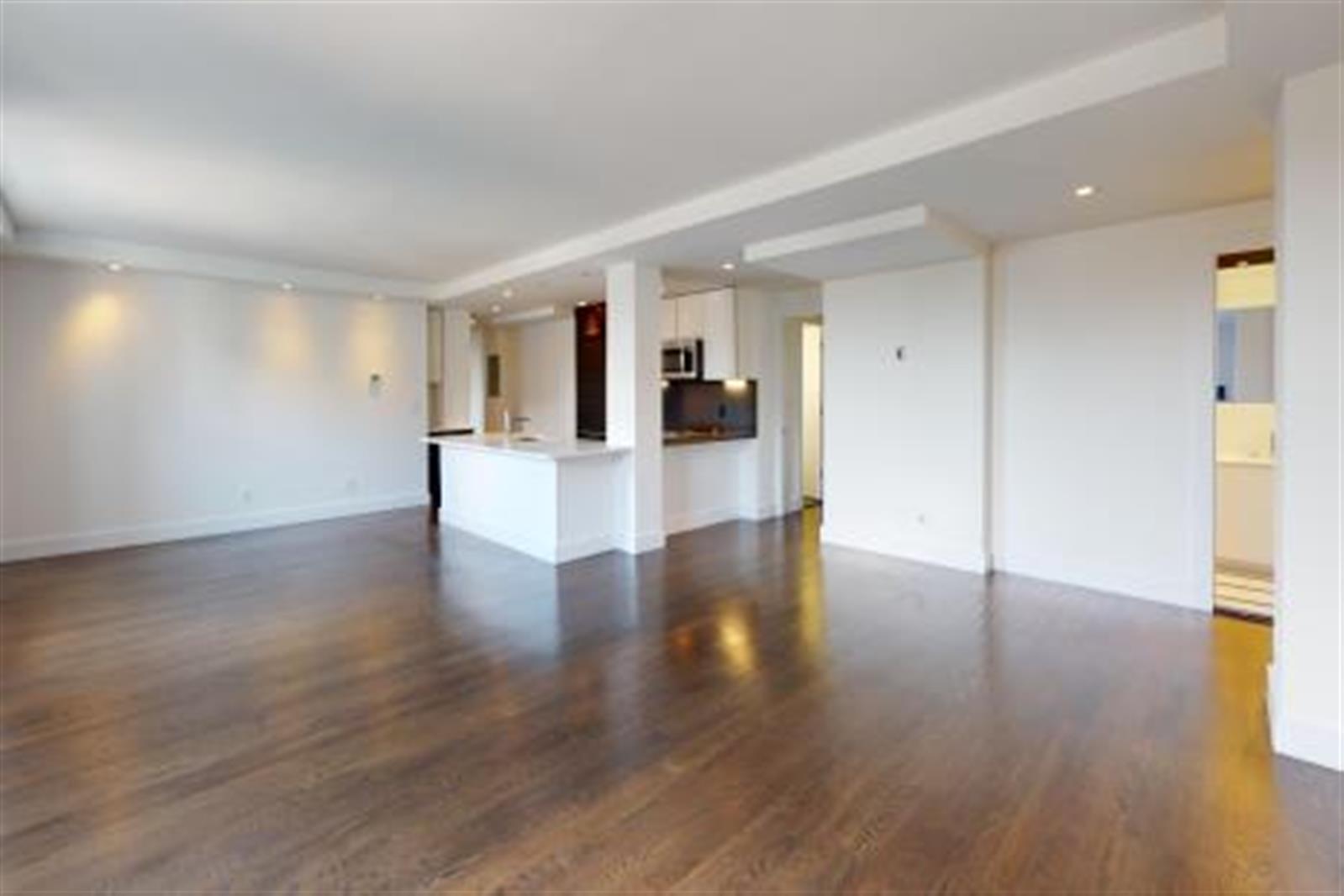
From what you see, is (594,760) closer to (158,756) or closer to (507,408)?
(158,756)

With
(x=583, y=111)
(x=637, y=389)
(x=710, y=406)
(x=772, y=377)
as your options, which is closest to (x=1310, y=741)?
(x=583, y=111)

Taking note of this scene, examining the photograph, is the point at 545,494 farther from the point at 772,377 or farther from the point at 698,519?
the point at 772,377

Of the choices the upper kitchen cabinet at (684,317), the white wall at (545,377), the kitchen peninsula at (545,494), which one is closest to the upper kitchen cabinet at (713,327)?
the upper kitchen cabinet at (684,317)

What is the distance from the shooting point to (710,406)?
7969 mm

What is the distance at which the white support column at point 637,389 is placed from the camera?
5.75 metres

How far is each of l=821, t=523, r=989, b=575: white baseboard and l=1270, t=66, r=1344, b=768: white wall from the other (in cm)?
263

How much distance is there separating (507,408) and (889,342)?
692 centimetres

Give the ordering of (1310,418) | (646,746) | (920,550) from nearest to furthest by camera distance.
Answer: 1. (1310,418)
2. (646,746)
3. (920,550)

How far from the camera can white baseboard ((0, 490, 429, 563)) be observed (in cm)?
576

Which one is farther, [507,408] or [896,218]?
[507,408]

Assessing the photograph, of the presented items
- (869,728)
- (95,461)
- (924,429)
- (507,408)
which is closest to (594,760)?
(869,728)

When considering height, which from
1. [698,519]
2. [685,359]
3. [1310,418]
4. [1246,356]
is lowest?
[698,519]

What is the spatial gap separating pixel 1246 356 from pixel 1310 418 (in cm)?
284

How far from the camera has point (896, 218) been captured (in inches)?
165
